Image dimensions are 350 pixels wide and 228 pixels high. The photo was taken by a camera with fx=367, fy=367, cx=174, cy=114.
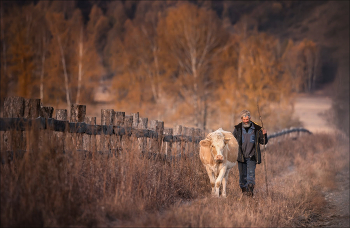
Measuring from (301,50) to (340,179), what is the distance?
2357 inches

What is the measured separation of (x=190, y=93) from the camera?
27297 millimetres

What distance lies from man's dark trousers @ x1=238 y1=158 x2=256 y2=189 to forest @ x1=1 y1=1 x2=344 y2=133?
17.8 meters

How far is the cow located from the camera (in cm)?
700

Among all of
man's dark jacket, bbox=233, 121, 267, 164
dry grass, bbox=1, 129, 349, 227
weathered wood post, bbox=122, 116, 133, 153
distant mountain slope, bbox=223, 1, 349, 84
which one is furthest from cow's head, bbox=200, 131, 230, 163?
distant mountain slope, bbox=223, 1, 349, 84

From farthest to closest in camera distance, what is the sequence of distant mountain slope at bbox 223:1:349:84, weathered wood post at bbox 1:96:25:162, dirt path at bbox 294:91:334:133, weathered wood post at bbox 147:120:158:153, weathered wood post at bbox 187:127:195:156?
distant mountain slope at bbox 223:1:349:84 → dirt path at bbox 294:91:334:133 → weathered wood post at bbox 187:127:195:156 → weathered wood post at bbox 147:120:158:153 → weathered wood post at bbox 1:96:25:162

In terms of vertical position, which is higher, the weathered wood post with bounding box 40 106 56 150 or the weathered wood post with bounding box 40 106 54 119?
the weathered wood post with bounding box 40 106 54 119

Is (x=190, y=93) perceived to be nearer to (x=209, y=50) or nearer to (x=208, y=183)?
(x=209, y=50)

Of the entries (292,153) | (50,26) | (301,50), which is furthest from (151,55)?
(301,50)

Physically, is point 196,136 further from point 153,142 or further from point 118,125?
point 118,125

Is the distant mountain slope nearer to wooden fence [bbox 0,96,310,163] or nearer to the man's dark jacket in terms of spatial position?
the man's dark jacket

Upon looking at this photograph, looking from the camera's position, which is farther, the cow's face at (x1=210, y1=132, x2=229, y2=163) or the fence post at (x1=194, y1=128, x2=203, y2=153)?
the fence post at (x1=194, y1=128, x2=203, y2=153)

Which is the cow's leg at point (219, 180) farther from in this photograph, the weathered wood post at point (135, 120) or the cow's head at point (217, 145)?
the weathered wood post at point (135, 120)

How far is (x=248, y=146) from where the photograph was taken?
7.46 metres

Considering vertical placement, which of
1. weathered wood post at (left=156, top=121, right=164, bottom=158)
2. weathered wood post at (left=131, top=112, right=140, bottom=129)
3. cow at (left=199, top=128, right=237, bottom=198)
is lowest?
cow at (left=199, top=128, right=237, bottom=198)
